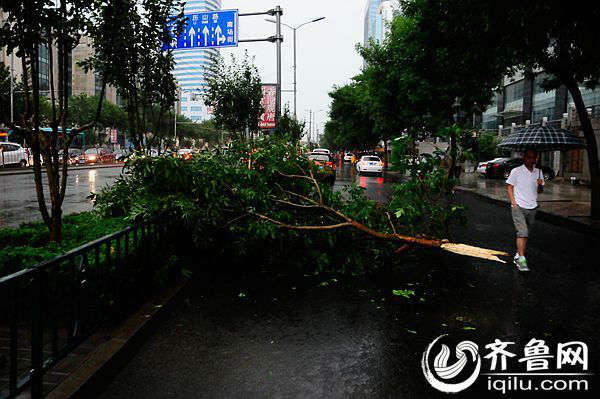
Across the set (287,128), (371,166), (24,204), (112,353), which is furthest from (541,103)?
(112,353)

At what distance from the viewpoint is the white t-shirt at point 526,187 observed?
7477 mm

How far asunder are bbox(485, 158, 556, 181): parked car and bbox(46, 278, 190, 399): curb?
111 ft

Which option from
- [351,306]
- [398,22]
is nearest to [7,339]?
[351,306]

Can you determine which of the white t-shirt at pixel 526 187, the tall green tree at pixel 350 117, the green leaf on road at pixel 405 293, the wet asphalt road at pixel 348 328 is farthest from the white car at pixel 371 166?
the green leaf on road at pixel 405 293

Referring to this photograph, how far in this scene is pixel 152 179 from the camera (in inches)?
255

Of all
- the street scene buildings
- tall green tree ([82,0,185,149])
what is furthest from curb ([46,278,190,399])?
tall green tree ([82,0,185,149])

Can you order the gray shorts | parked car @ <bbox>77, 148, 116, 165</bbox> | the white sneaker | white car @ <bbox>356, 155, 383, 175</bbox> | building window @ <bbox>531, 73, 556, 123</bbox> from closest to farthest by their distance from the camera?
1. the white sneaker
2. the gray shorts
3. white car @ <bbox>356, 155, 383, 175</bbox>
4. building window @ <bbox>531, 73, 556, 123</bbox>
5. parked car @ <bbox>77, 148, 116, 165</bbox>

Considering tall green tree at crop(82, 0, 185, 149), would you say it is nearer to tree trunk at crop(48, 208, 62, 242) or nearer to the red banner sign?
tree trunk at crop(48, 208, 62, 242)

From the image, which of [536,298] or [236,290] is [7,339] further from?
[536,298]

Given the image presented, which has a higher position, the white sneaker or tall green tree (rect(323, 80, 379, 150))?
tall green tree (rect(323, 80, 379, 150))

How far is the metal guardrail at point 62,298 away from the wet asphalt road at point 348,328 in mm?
506

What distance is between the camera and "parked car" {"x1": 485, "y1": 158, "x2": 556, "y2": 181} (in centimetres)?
3506

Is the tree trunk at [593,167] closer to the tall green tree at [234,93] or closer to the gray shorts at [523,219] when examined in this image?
the gray shorts at [523,219]

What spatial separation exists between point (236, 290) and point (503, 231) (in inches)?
303
